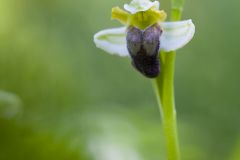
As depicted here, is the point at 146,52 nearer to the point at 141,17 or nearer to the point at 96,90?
the point at 141,17

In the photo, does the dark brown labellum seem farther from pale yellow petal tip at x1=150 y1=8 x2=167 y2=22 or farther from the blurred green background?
the blurred green background

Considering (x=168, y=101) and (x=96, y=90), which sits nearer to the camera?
(x=168, y=101)

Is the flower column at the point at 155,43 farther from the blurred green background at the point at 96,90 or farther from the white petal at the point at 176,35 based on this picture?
the blurred green background at the point at 96,90

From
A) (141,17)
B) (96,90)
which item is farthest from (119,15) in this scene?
(96,90)

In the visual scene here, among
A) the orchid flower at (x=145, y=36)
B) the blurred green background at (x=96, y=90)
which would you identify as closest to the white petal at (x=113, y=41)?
the orchid flower at (x=145, y=36)

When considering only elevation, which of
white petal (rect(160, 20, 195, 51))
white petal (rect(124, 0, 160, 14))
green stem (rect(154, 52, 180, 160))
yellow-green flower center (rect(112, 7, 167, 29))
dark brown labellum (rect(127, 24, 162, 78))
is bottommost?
green stem (rect(154, 52, 180, 160))

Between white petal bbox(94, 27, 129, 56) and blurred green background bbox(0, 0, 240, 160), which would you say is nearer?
white petal bbox(94, 27, 129, 56)

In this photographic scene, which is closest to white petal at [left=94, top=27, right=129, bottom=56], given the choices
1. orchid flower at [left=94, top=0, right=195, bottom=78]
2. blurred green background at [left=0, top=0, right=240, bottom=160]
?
orchid flower at [left=94, top=0, right=195, bottom=78]
